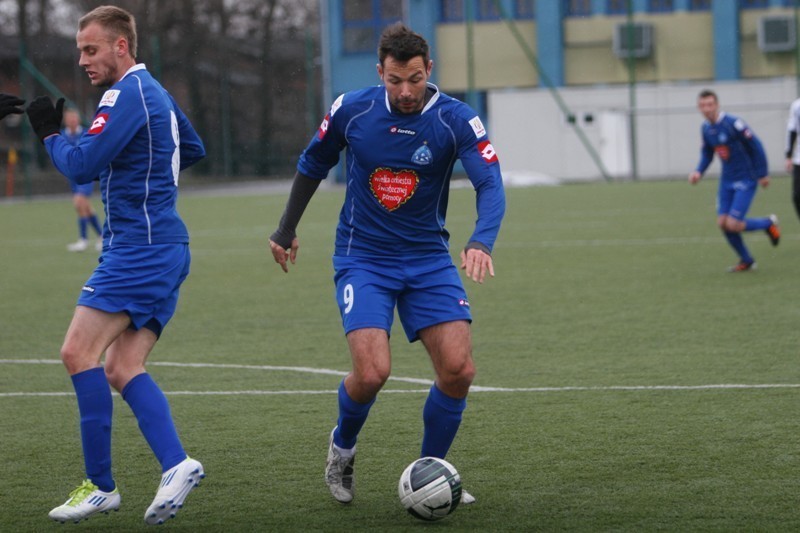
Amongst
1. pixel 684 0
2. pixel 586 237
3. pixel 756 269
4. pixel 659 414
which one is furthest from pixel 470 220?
pixel 684 0

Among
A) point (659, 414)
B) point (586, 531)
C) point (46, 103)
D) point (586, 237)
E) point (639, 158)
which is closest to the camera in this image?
point (586, 531)

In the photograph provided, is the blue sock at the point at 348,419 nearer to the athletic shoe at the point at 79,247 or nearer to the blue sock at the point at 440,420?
the blue sock at the point at 440,420

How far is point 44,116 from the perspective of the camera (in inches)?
196

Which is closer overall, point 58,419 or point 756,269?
point 58,419

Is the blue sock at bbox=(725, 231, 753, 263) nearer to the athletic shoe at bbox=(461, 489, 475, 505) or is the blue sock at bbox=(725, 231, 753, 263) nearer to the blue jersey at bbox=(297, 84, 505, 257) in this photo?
the blue jersey at bbox=(297, 84, 505, 257)

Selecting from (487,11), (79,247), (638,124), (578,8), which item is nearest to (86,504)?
(79,247)

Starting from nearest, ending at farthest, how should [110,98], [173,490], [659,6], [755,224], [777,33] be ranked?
[173,490], [110,98], [755,224], [777,33], [659,6]

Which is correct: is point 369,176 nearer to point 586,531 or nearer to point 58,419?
point 586,531

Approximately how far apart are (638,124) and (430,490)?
34.5 m

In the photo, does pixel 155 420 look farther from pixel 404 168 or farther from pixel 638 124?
pixel 638 124

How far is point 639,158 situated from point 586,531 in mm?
34447

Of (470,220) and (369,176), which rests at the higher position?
(369,176)

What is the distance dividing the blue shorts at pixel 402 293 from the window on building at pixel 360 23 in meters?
36.7

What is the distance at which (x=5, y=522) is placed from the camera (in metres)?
4.92
